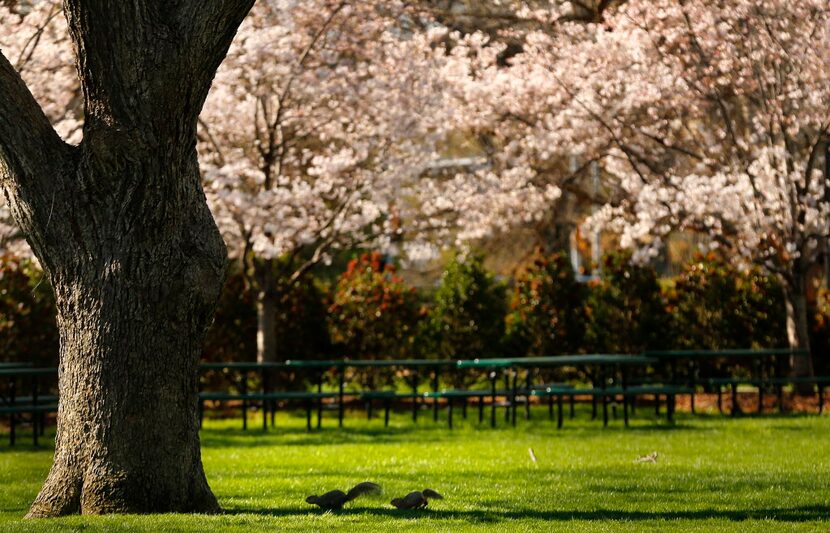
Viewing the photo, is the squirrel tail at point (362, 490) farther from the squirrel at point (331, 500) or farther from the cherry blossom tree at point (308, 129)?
the cherry blossom tree at point (308, 129)

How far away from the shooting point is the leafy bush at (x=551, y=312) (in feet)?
63.7

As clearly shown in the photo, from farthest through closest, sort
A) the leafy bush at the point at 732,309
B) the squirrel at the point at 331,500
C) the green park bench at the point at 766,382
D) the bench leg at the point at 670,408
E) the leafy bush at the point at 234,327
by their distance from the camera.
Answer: the leafy bush at the point at 234,327, the leafy bush at the point at 732,309, the green park bench at the point at 766,382, the bench leg at the point at 670,408, the squirrel at the point at 331,500

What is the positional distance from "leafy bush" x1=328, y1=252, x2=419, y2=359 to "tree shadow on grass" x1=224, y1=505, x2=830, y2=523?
10.9 m

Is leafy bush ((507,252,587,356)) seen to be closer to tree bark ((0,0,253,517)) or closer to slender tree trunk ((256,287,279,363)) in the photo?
slender tree trunk ((256,287,279,363))

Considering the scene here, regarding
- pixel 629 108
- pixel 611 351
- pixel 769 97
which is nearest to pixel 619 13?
pixel 629 108

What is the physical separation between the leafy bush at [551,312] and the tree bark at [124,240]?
11.9 meters

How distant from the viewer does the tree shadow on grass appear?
786cm

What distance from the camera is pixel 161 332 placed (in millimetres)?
7945

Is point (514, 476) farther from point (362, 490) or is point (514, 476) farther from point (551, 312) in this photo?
point (551, 312)

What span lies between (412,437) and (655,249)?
20.7 feet

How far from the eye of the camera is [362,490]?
28.9 feet

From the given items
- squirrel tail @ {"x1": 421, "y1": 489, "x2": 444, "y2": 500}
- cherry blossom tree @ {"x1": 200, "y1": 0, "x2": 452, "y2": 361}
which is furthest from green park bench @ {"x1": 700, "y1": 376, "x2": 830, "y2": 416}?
squirrel tail @ {"x1": 421, "y1": 489, "x2": 444, "y2": 500}

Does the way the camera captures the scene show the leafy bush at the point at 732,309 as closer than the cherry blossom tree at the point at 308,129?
No

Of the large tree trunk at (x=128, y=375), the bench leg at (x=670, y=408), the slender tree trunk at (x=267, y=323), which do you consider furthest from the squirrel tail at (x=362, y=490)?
the slender tree trunk at (x=267, y=323)
